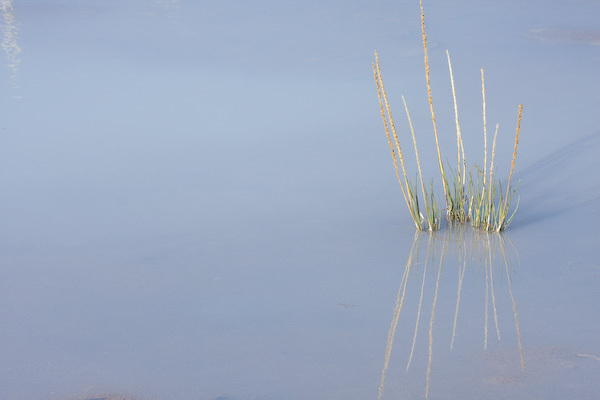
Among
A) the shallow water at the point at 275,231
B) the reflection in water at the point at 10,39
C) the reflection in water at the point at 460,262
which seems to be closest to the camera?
the shallow water at the point at 275,231

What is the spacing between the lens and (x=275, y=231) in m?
2.26

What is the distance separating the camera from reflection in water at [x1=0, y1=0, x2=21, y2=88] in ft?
13.9

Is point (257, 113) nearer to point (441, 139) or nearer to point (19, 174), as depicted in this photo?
point (441, 139)

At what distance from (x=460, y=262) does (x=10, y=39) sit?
398 cm

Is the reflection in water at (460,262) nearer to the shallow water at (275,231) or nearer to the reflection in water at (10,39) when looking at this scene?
the shallow water at (275,231)

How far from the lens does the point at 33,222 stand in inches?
92.1

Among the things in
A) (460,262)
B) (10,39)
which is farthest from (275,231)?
(10,39)

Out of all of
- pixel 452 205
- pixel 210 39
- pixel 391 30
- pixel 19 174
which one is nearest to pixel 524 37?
pixel 391 30

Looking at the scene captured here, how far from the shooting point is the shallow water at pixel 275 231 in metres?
1.52

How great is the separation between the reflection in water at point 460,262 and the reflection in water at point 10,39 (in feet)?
8.88

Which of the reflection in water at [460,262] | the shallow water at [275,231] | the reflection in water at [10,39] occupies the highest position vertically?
the reflection in water at [10,39]

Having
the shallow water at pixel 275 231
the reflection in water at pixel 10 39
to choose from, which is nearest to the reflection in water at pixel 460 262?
the shallow water at pixel 275 231

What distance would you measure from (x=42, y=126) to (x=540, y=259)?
91.0 inches

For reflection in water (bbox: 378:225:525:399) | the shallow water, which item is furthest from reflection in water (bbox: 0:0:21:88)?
reflection in water (bbox: 378:225:525:399)
